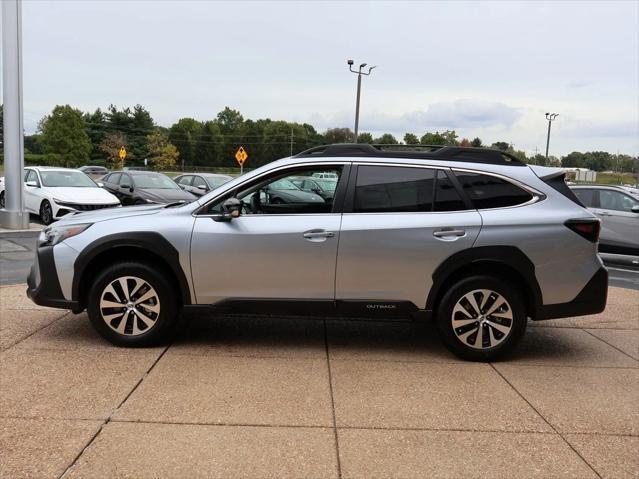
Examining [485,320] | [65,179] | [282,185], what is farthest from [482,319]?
[65,179]

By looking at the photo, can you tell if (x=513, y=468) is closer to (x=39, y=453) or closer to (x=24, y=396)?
(x=39, y=453)

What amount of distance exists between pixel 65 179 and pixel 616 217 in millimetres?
13227

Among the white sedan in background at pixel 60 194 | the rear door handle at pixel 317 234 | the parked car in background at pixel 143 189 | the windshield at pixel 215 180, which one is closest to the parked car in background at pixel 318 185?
the rear door handle at pixel 317 234

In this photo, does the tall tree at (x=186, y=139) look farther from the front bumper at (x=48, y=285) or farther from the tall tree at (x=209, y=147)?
the front bumper at (x=48, y=285)

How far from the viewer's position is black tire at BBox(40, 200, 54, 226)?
13.7 metres

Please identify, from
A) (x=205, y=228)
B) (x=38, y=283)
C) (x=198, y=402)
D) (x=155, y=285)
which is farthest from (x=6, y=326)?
(x=198, y=402)

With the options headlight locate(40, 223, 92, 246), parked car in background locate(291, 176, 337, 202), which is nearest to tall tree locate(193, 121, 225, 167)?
headlight locate(40, 223, 92, 246)

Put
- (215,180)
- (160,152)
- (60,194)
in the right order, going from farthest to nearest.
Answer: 1. (160,152)
2. (215,180)
3. (60,194)

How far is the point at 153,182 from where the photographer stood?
16.8 meters

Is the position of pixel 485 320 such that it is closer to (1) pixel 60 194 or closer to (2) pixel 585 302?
(2) pixel 585 302

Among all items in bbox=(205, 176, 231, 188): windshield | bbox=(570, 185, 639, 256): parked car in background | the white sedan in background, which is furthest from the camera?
bbox=(205, 176, 231, 188): windshield

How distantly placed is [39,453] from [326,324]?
3157mm

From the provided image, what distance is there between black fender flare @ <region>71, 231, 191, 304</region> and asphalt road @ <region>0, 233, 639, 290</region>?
11.0ft

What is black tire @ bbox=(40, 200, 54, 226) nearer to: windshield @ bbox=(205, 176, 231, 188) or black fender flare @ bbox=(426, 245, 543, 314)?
windshield @ bbox=(205, 176, 231, 188)
